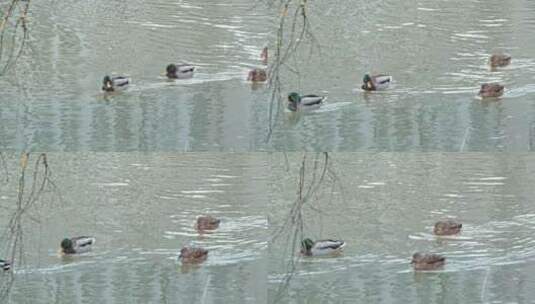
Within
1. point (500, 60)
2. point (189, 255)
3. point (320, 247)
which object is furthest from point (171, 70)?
point (500, 60)

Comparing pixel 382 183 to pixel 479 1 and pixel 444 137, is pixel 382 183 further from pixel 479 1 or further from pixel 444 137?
pixel 479 1

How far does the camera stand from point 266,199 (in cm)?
291

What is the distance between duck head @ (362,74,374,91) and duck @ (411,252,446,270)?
14.9 inches

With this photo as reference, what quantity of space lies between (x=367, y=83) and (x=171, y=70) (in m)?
0.44

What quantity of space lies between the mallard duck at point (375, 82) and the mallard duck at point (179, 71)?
1.29 ft

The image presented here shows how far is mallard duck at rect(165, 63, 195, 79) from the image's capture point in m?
2.94

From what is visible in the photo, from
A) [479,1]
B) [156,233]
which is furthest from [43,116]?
[479,1]

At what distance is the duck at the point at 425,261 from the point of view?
2.83m

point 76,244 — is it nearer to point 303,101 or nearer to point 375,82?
point 303,101

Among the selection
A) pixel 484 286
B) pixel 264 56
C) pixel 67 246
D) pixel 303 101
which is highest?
pixel 264 56

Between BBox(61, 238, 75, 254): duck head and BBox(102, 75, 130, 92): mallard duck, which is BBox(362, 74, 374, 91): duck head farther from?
BBox(61, 238, 75, 254): duck head

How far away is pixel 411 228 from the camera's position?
114 inches

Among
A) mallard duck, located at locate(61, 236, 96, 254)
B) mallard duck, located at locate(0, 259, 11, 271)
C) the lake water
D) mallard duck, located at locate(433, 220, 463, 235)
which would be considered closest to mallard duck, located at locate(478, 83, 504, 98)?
the lake water

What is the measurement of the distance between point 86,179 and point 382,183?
2.19 ft
